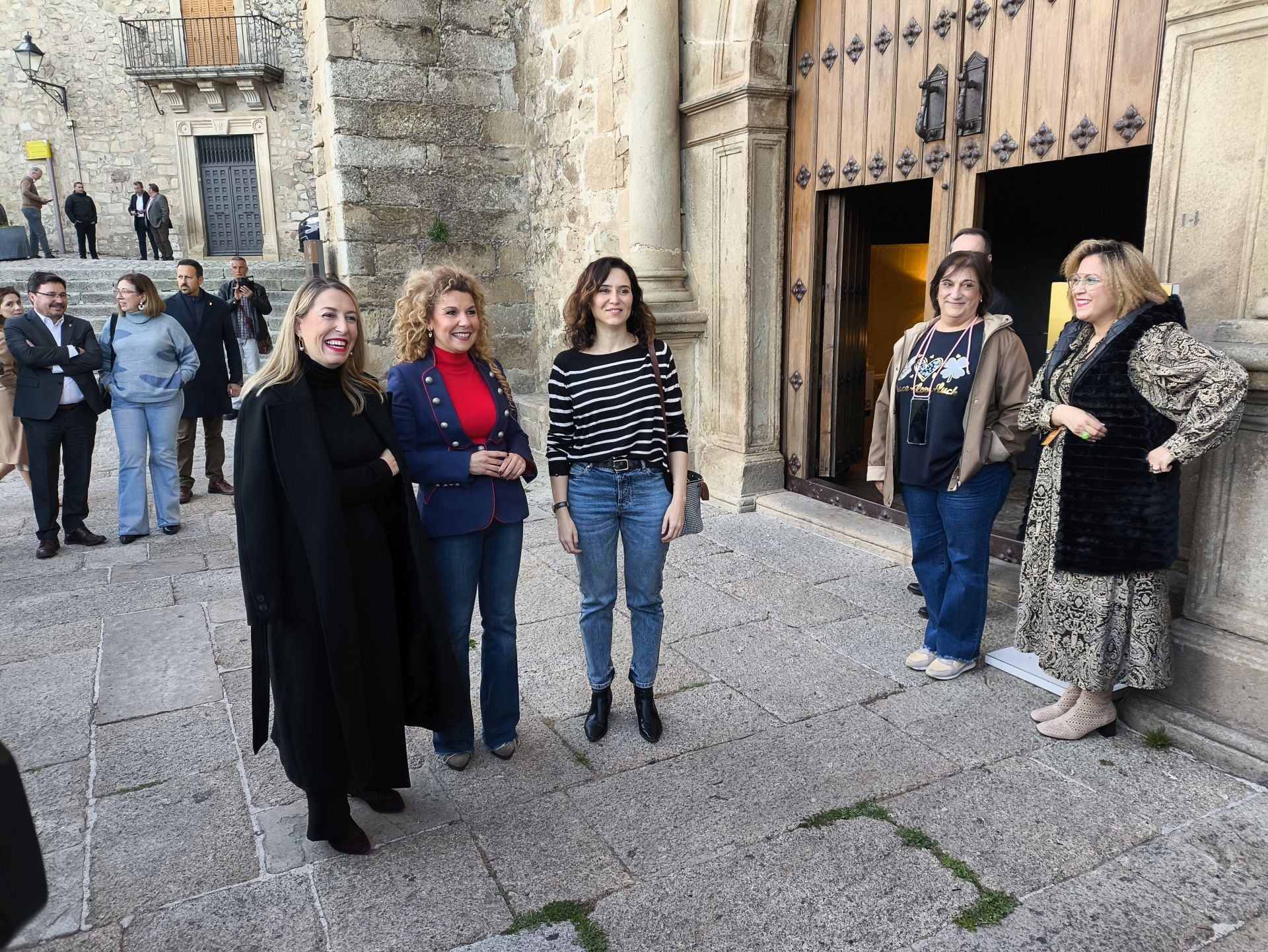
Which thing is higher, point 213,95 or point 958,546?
point 213,95

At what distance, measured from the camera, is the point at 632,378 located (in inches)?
113

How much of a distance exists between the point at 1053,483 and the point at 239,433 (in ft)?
8.12

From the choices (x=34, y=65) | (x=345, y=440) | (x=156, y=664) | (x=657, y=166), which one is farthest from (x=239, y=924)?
(x=34, y=65)

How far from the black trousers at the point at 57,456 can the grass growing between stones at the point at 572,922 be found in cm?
460

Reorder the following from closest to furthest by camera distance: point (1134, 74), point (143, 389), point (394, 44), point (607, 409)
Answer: point (607, 409) < point (1134, 74) < point (143, 389) < point (394, 44)

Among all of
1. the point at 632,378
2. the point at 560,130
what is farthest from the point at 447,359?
the point at 560,130

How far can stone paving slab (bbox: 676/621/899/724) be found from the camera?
3342mm

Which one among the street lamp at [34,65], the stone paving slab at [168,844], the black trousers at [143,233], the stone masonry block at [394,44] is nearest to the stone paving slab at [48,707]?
the stone paving slab at [168,844]

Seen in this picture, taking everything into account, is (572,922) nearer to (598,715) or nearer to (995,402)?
(598,715)

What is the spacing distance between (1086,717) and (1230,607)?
57 cm

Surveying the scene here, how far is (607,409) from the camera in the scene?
2.88 m

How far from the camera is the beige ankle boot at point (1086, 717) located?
9.81 feet

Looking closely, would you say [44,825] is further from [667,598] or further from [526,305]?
[526,305]

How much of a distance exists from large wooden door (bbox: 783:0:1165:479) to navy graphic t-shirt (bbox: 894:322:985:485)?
1.24m
